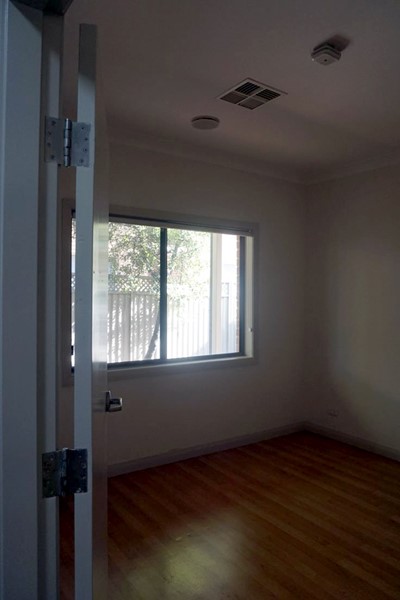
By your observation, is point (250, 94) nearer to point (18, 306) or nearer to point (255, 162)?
point (255, 162)

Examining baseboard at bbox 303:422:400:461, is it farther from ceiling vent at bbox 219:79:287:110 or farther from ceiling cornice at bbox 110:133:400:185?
ceiling vent at bbox 219:79:287:110

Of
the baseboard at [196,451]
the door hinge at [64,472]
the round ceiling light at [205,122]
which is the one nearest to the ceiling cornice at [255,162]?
the round ceiling light at [205,122]

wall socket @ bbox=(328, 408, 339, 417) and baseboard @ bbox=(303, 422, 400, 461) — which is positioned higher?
wall socket @ bbox=(328, 408, 339, 417)

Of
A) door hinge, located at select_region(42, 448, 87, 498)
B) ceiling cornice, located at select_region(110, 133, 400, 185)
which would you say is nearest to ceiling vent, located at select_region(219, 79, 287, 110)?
ceiling cornice, located at select_region(110, 133, 400, 185)

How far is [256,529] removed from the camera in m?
2.41

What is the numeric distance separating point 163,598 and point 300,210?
3.59 meters

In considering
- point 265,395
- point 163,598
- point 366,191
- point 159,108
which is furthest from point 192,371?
point 366,191

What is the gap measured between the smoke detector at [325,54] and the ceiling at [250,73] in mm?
41

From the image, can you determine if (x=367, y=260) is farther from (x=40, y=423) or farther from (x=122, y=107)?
(x=40, y=423)

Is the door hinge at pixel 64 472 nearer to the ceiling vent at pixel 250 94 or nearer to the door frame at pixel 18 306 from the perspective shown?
the door frame at pixel 18 306

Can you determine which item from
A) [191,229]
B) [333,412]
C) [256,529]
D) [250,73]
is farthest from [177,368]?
[250,73]

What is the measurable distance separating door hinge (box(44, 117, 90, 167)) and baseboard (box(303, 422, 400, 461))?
12.0 feet

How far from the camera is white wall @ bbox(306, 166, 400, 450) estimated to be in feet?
11.6

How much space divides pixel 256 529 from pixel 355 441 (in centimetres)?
181
